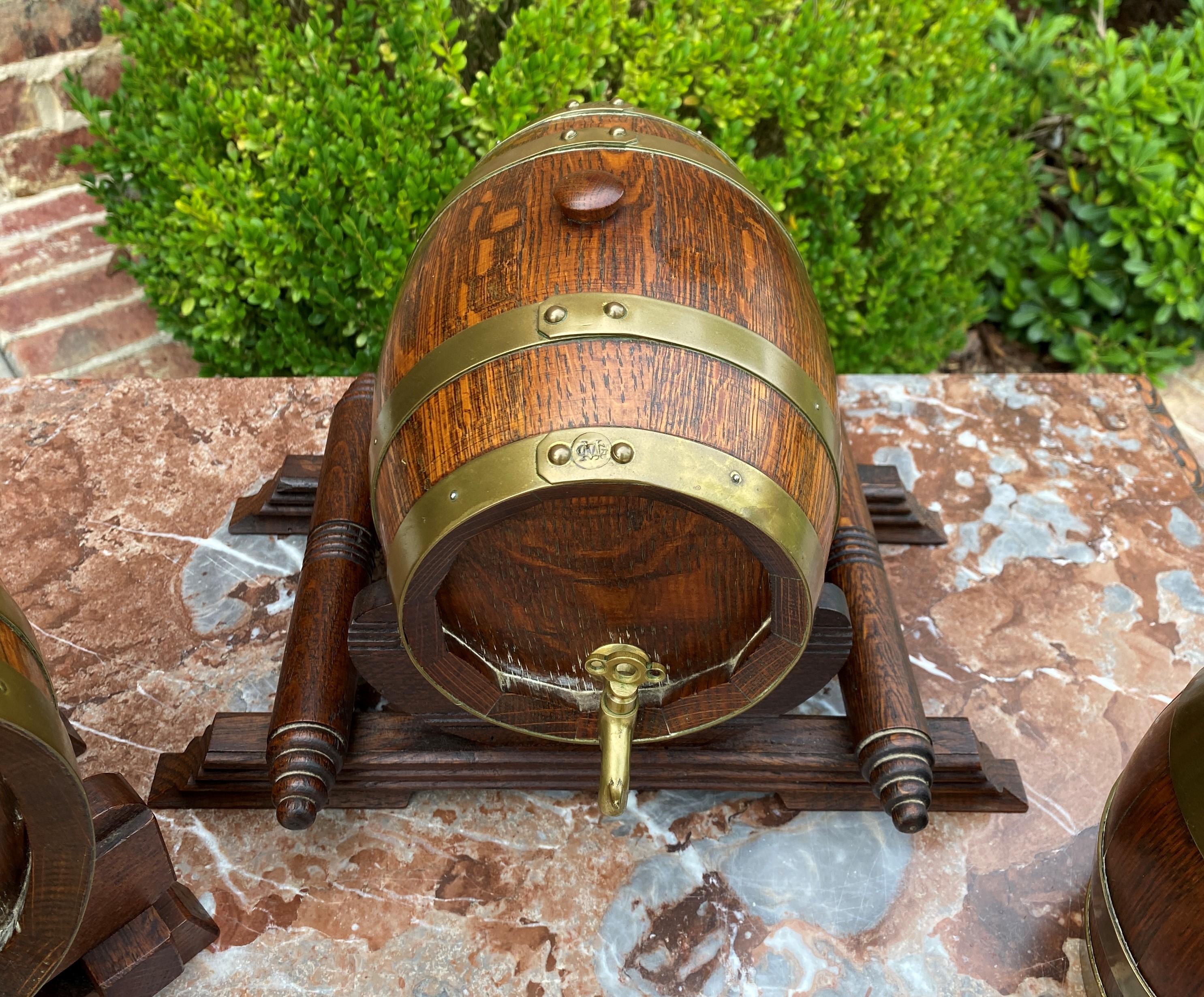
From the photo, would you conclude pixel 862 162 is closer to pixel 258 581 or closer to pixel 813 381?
pixel 813 381

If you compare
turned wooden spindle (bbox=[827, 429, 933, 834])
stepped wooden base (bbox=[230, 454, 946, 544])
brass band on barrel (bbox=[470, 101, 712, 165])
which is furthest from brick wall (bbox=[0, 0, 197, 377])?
turned wooden spindle (bbox=[827, 429, 933, 834])

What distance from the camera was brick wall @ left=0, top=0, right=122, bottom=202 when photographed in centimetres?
245

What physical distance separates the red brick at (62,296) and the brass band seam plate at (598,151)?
1.66 metres

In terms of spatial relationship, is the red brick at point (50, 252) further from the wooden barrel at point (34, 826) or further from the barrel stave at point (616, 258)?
the wooden barrel at point (34, 826)

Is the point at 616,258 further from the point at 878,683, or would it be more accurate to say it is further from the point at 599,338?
the point at 878,683

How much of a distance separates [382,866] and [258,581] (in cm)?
62

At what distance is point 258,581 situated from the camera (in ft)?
6.15

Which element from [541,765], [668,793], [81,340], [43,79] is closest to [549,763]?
[541,765]

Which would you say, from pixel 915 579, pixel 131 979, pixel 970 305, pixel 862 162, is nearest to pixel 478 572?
pixel 131 979

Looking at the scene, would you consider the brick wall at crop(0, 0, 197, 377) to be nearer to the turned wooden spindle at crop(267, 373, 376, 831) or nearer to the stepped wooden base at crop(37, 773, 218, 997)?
the turned wooden spindle at crop(267, 373, 376, 831)

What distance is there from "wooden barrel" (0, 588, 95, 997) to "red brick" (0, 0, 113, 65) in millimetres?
1927

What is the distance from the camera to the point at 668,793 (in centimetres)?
161

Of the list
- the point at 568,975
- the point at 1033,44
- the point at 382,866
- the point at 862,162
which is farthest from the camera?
the point at 1033,44

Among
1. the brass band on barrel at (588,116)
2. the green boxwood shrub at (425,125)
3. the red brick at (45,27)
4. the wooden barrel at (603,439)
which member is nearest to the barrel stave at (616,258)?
the wooden barrel at (603,439)
